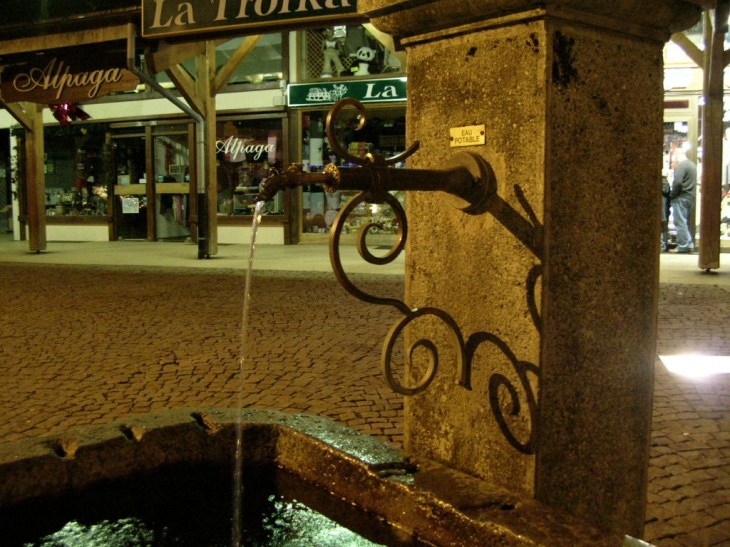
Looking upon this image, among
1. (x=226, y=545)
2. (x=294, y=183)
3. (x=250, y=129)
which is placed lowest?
(x=226, y=545)

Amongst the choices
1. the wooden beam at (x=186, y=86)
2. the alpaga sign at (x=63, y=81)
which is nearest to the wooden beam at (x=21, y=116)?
the alpaga sign at (x=63, y=81)

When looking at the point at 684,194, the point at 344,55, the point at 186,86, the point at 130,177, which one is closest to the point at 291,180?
the point at 186,86

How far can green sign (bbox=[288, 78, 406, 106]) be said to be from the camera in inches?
548

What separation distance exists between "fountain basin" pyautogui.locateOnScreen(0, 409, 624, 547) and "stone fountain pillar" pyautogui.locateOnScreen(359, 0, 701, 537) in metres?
0.15

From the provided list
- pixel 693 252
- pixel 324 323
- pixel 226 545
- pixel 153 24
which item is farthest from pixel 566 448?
pixel 693 252

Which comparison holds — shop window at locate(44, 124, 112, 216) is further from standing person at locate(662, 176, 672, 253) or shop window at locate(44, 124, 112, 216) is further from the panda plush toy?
standing person at locate(662, 176, 672, 253)

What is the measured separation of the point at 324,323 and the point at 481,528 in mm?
4787

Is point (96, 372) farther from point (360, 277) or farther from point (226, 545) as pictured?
point (360, 277)

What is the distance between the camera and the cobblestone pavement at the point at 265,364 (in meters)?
3.15

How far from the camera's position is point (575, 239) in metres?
2.00

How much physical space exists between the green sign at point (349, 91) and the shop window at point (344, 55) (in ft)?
1.04

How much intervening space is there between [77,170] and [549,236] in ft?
59.5

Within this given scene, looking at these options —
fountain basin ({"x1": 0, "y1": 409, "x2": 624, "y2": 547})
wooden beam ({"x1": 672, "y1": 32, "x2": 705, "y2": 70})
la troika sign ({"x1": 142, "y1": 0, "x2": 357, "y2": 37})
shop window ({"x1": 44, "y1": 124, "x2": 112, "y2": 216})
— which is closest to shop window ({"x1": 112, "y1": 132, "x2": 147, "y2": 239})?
shop window ({"x1": 44, "y1": 124, "x2": 112, "y2": 216})

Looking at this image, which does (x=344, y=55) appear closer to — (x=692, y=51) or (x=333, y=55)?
(x=333, y=55)
